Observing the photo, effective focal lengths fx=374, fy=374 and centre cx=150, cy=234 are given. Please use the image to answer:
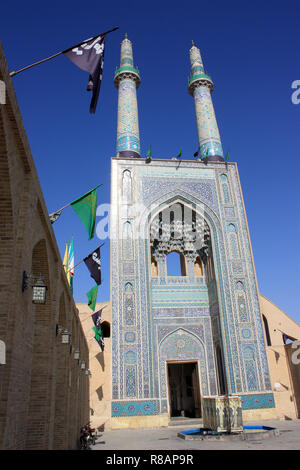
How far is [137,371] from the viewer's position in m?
14.9

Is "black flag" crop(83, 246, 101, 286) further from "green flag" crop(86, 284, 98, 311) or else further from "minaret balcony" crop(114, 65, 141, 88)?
"minaret balcony" crop(114, 65, 141, 88)

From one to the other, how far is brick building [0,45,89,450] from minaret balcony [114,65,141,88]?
17366 millimetres

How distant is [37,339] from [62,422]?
2.76 meters

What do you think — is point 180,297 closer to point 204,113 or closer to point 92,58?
point 204,113

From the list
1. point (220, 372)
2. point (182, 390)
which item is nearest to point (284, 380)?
point (220, 372)

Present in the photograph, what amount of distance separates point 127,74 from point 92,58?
54.9ft

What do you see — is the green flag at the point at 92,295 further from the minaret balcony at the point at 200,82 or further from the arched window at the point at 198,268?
the minaret balcony at the point at 200,82

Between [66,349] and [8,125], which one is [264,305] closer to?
[66,349]

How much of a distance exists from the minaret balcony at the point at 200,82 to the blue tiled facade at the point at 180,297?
6.00 m

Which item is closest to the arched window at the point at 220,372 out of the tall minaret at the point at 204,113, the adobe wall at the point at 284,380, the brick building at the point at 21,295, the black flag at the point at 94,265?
the adobe wall at the point at 284,380

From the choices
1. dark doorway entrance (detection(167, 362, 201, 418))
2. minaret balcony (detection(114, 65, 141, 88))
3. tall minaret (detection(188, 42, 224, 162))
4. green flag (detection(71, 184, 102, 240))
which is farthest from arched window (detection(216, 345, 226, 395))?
minaret balcony (detection(114, 65, 141, 88))

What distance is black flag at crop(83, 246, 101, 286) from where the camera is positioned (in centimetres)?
1194

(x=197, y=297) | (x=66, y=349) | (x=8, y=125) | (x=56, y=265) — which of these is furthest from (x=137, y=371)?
(x=8, y=125)

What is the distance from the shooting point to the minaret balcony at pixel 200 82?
2233 centimetres
